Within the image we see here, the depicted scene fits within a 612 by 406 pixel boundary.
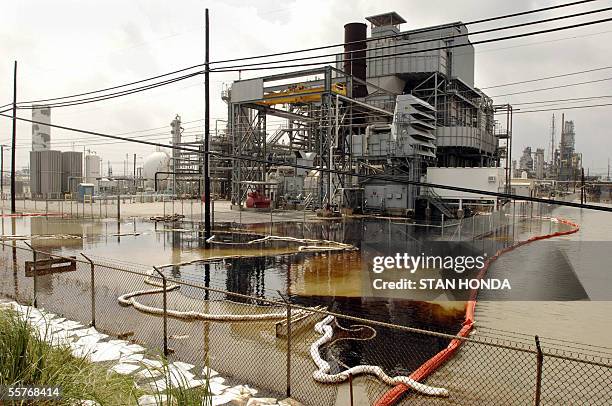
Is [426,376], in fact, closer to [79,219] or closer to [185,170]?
[79,219]

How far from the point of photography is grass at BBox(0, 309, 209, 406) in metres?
4.78

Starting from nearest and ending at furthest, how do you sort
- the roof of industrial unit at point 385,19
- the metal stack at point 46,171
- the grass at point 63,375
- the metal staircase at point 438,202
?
the grass at point 63,375, the metal staircase at point 438,202, the roof of industrial unit at point 385,19, the metal stack at point 46,171

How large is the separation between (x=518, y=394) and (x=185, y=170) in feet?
231

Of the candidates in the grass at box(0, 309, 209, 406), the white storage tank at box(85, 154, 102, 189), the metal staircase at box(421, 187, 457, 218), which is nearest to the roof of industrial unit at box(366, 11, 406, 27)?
the metal staircase at box(421, 187, 457, 218)

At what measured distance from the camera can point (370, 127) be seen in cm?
4772

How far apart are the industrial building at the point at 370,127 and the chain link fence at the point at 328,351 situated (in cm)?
2972

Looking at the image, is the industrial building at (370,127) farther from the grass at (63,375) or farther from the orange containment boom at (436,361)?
the grass at (63,375)

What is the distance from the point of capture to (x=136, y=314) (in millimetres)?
11273

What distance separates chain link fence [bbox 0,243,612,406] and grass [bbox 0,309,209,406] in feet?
5.45

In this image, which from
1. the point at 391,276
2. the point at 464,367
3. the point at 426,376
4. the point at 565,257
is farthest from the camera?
the point at 565,257

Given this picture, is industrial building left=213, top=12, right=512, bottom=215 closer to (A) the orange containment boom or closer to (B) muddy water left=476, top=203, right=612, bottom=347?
(B) muddy water left=476, top=203, right=612, bottom=347

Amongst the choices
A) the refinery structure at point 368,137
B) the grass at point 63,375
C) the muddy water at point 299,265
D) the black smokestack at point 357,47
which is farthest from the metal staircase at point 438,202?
the grass at point 63,375

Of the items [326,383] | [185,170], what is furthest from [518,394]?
[185,170]

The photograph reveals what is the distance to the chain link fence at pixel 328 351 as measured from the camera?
23.1ft
